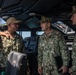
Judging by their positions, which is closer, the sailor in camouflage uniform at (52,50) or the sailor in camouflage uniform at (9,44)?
the sailor in camouflage uniform at (52,50)

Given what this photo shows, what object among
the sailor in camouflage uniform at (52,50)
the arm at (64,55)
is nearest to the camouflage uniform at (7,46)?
the sailor in camouflage uniform at (52,50)

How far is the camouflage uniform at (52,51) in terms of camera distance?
14.9 feet

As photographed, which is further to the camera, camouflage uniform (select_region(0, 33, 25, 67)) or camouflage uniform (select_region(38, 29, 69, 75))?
camouflage uniform (select_region(0, 33, 25, 67))

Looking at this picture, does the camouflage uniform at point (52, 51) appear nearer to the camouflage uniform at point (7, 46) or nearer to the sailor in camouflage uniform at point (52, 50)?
the sailor in camouflage uniform at point (52, 50)

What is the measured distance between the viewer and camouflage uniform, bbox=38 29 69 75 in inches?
179

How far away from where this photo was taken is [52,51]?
15.2 feet

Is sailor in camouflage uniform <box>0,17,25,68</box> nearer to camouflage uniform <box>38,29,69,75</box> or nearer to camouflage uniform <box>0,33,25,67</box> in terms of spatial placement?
camouflage uniform <box>0,33,25,67</box>

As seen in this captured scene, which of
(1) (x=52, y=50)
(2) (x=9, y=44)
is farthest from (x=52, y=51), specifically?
(2) (x=9, y=44)

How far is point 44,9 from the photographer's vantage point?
6152 millimetres

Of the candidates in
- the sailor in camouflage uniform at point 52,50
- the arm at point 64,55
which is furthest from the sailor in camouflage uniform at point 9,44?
the arm at point 64,55

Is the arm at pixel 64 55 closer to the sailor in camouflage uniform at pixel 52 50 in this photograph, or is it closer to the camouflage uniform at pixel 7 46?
the sailor in camouflage uniform at pixel 52 50

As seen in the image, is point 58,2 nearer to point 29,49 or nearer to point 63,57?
point 63,57

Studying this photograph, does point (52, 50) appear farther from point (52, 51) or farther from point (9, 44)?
point (9, 44)

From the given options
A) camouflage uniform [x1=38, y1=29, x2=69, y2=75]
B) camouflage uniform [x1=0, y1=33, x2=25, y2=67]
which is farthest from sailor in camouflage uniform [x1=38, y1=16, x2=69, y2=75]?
camouflage uniform [x1=0, y1=33, x2=25, y2=67]
